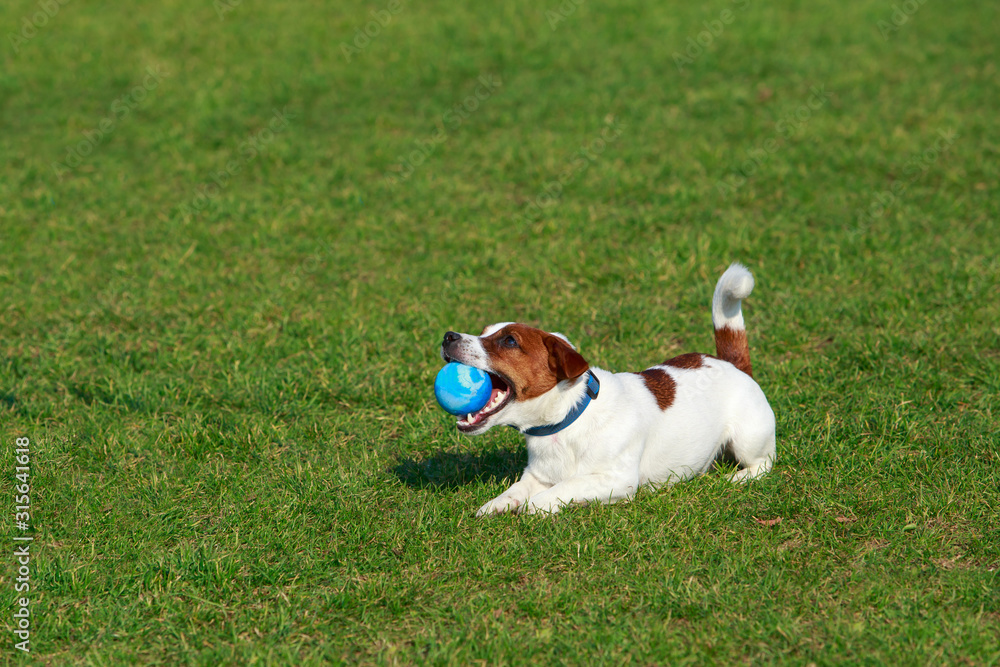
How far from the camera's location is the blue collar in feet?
15.9

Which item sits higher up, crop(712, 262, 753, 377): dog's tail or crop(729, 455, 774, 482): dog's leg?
crop(712, 262, 753, 377): dog's tail

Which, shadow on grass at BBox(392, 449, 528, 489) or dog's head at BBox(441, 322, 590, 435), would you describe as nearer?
dog's head at BBox(441, 322, 590, 435)

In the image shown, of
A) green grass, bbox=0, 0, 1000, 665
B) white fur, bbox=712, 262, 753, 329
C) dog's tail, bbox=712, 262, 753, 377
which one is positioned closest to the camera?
green grass, bbox=0, 0, 1000, 665

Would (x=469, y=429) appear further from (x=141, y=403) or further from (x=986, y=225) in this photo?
(x=986, y=225)

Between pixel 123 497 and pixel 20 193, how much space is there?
629 cm

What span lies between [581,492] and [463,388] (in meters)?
0.78

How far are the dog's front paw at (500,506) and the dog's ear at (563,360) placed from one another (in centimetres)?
65

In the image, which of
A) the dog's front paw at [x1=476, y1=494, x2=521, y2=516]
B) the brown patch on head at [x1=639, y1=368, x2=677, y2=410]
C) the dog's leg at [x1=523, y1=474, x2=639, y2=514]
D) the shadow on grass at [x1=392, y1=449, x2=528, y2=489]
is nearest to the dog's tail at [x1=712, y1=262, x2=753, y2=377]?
the brown patch on head at [x1=639, y1=368, x2=677, y2=410]

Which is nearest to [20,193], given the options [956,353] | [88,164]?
[88,164]

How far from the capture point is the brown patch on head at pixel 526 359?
4.75 meters

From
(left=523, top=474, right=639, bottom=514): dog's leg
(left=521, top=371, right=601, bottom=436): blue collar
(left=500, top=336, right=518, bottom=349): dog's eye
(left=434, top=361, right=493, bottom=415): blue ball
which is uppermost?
(left=500, top=336, right=518, bottom=349): dog's eye

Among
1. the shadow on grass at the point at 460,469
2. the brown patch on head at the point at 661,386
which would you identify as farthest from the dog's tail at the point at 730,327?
the shadow on grass at the point at 460,469

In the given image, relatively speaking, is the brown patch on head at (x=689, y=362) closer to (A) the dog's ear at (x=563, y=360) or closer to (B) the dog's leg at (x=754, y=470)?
(B) the dog's leg at (x=754, y=470)

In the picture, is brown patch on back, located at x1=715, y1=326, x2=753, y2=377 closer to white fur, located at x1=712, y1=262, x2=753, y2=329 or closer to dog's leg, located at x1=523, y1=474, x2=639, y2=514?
white fur, located at x1=712, y1=262, x2=753, y2=329
